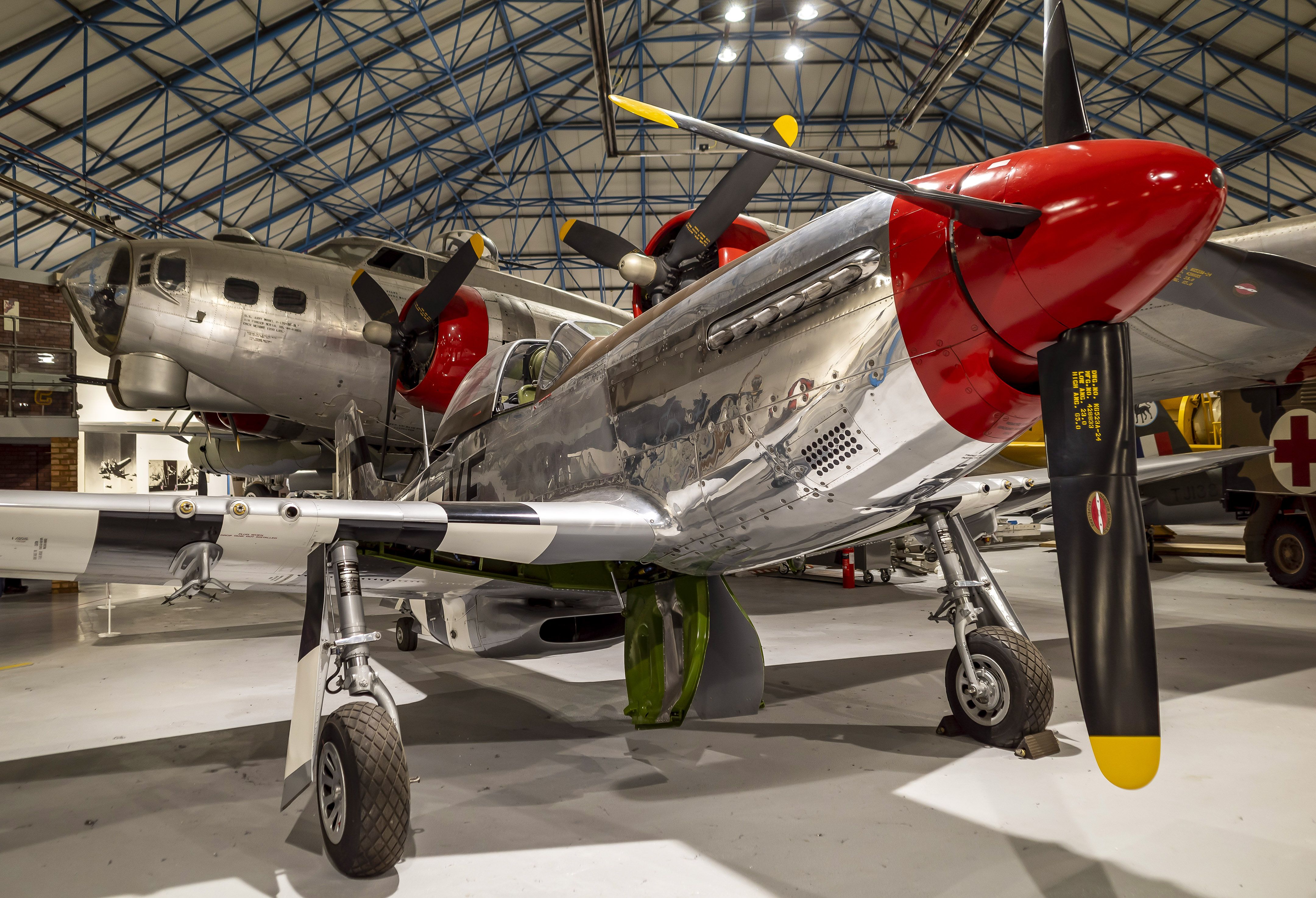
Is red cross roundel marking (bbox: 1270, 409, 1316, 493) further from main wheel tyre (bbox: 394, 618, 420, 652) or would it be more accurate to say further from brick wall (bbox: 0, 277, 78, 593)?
brick wall (bbox: 0, 277, 78, 593)

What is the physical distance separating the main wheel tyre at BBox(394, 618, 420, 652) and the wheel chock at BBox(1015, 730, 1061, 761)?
4.85 metres

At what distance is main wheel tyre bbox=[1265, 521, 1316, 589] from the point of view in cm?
873

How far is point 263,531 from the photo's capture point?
9.37 ft

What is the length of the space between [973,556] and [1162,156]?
2432 millimetres

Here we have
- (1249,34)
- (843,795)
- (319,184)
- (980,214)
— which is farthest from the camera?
(319,184)

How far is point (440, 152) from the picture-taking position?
Result: 831 inches

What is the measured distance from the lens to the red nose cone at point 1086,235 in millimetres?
1883

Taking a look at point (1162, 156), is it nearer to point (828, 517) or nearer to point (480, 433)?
point (828, 517)

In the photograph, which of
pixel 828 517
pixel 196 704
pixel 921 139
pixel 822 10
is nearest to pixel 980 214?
pixel 828 517

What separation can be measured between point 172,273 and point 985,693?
9042 millimetres

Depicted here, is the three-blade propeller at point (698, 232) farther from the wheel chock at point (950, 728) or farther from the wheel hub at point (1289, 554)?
the wheel hub at point (1289, 554)

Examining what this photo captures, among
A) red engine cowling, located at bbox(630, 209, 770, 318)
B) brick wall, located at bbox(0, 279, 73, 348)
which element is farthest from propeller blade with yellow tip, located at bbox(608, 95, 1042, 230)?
brick wall, located at bbox(0, 279, 73, 348)

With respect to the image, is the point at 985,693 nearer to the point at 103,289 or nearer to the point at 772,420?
the point at 772,420

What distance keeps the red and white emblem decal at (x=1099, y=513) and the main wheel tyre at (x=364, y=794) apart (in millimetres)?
2301
